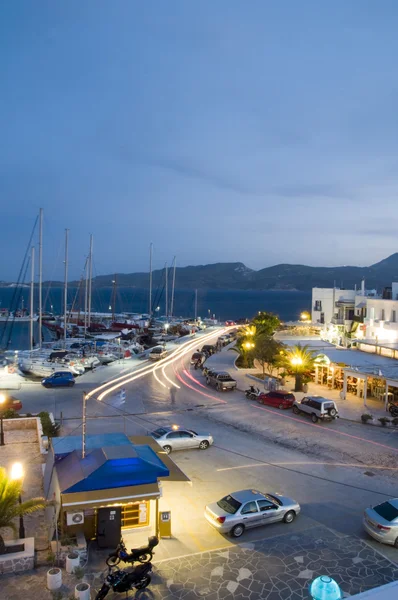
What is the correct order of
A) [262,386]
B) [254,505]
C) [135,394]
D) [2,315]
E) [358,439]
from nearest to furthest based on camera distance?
[254,505] → [358,439] → [135,394] → [262,386] → [2,315]

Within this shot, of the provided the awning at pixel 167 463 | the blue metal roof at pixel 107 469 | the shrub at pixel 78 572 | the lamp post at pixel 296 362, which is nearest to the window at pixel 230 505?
the awning at pixel 167 463

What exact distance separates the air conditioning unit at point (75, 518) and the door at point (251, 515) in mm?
4538

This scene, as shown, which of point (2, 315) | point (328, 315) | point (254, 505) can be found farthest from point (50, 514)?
point (2, 315)

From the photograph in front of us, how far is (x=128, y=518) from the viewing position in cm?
1365

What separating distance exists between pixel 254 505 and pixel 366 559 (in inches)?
129

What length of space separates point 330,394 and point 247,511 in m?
20.8

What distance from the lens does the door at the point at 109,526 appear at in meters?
12.5

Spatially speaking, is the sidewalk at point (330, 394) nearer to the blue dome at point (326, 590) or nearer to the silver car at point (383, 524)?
the silver car at point (383, 524)

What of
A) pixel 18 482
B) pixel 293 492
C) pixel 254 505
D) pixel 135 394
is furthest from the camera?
pixel 135 394

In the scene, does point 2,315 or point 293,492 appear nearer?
point 293,492

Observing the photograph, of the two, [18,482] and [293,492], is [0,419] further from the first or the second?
[293,492]

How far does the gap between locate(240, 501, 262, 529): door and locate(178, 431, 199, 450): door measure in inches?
302

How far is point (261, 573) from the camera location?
1167 centimetres

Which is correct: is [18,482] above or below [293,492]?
above
